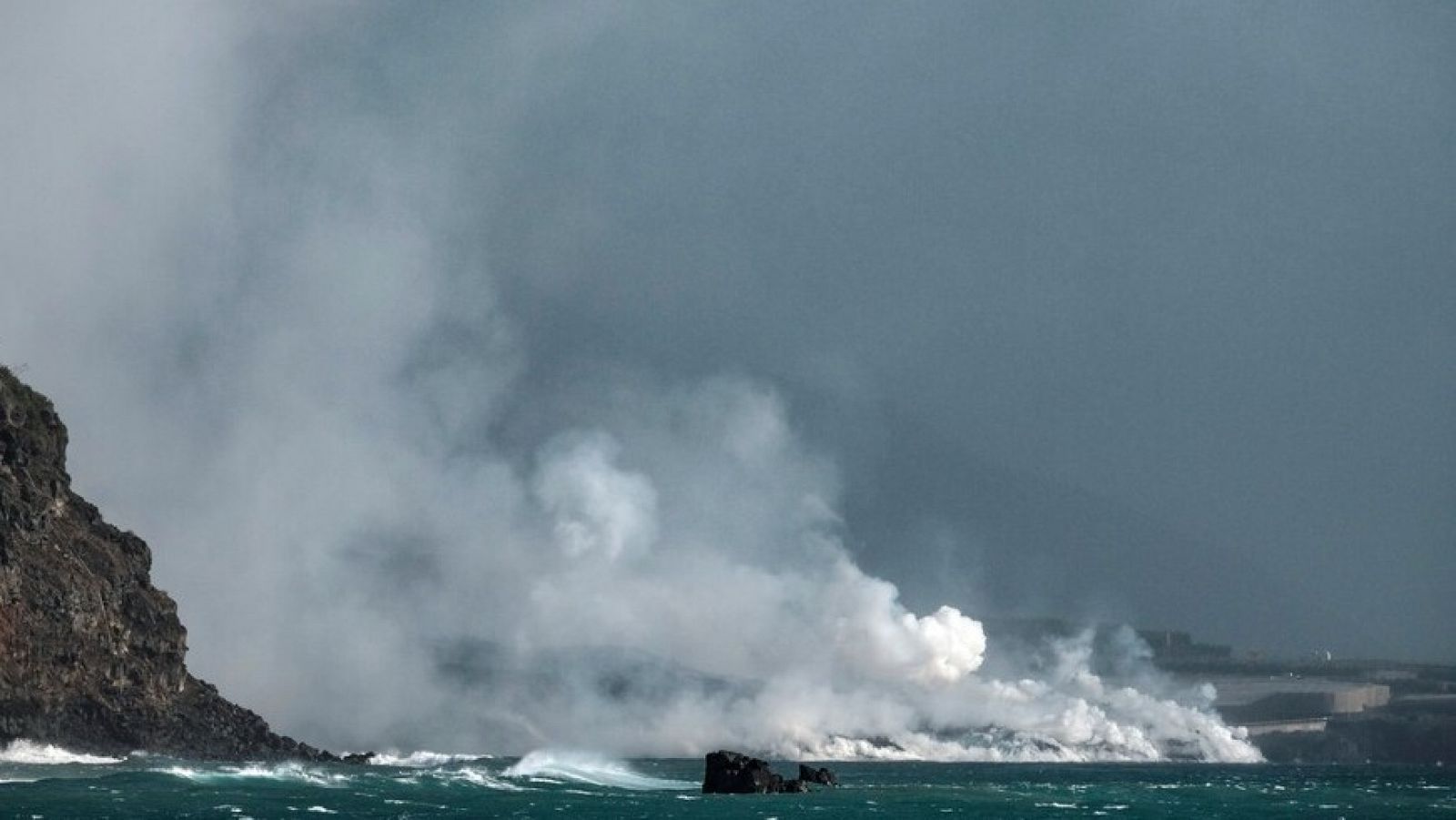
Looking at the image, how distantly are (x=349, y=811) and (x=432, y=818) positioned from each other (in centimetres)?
697

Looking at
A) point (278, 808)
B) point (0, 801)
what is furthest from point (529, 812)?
point (0, 801)

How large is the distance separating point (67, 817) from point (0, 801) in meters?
13.7

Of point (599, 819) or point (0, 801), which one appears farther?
point (599, 819)

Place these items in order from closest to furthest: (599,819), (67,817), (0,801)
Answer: (67,817), (0,801), (599,819)

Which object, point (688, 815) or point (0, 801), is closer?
point (0, 801)

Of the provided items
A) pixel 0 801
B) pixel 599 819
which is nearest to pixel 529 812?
pixel 599 819

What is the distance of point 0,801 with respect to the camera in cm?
18125

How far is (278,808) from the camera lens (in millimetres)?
189125

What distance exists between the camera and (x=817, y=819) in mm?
198875

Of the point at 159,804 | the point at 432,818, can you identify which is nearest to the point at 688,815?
the point at 432,818

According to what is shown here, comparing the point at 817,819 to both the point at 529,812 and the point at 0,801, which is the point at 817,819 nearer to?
the point at 529,812

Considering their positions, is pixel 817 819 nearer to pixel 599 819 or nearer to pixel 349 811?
pixel 599 819

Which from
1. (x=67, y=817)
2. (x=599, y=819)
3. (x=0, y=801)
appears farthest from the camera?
(x=599, y=819)

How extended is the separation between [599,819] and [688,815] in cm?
962
